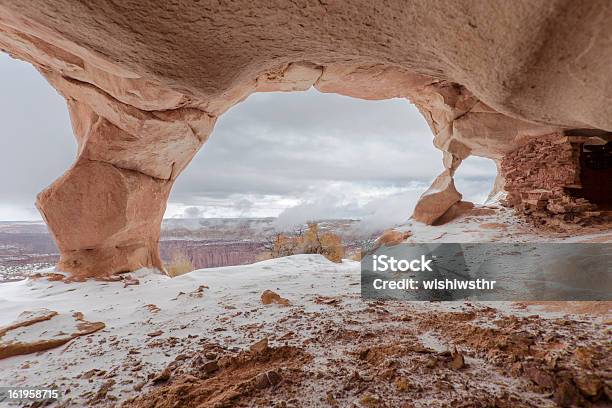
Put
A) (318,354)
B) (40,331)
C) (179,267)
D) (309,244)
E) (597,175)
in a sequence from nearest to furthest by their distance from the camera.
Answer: (318,354)
(40,331)
(597,175)
(309,244)
(179,267)

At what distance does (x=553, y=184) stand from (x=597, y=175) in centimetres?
102

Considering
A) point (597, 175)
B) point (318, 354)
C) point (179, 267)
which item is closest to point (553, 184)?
point (597, 175)

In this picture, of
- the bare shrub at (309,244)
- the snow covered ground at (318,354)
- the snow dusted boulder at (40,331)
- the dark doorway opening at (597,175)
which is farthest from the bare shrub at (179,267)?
the dark doorway opening at (597,175)

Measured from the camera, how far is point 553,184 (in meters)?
4.83

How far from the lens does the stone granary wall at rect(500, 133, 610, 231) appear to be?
4.47 meters

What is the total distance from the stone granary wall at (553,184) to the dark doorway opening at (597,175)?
0.47m

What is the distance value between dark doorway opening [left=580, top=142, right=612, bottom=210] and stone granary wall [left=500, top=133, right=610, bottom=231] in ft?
1.54

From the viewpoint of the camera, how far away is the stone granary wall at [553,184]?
4.47 metres

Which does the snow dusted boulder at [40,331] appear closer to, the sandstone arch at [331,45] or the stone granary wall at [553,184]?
the sandstone arch at [331,45]

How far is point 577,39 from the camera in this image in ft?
3.39

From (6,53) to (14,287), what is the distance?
3.15 metres

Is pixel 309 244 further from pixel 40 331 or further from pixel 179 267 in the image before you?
pixel 40 331

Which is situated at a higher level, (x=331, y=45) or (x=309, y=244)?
(x=331, y=45)

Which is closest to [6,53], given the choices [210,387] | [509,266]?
[210,387]
